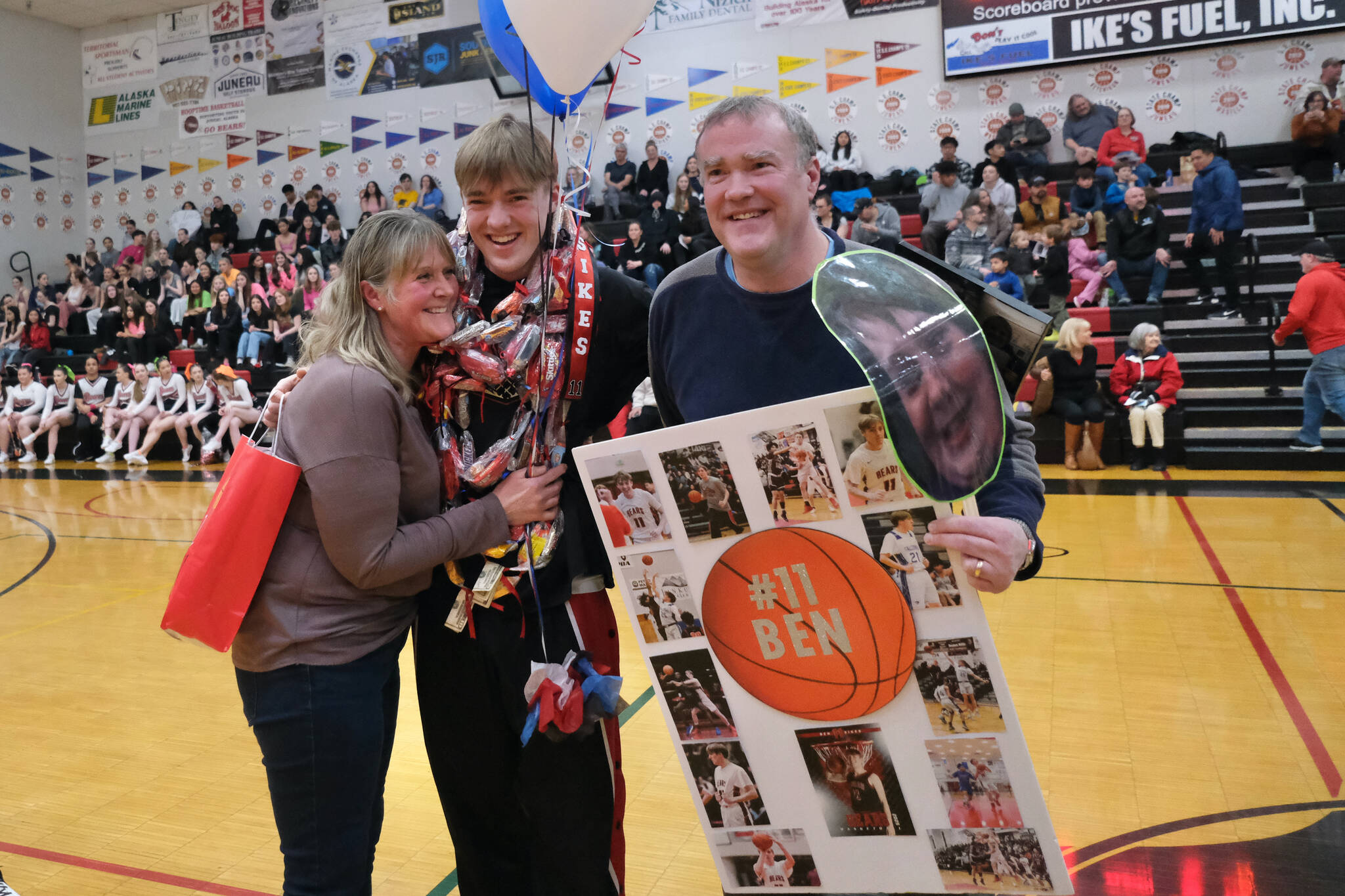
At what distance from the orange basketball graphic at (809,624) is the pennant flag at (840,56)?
522 inches

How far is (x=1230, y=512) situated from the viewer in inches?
233

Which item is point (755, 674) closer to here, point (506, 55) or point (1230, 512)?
point (506, 55)

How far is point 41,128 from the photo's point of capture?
1716cm

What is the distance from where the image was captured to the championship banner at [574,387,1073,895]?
1104 millimetres

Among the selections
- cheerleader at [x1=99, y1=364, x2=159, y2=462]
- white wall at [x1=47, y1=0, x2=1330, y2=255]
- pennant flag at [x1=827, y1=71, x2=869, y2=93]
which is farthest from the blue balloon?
pennant flag at [x1=827, y1=71, x2=869, y2=93]

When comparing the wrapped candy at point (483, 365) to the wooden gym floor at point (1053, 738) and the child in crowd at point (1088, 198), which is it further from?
the child in crowd at point (1088, 198)

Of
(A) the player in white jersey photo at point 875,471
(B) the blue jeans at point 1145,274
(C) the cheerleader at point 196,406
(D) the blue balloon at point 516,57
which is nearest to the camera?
(A) the player in white jersey photo at point 875,471

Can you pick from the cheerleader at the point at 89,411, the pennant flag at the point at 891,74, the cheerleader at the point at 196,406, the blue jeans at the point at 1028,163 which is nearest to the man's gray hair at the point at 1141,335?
the blue jeans at the point at 1028,163

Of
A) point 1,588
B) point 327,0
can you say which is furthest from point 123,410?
point 327,0

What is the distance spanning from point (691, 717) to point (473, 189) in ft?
3.09

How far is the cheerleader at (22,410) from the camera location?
39.2 feet

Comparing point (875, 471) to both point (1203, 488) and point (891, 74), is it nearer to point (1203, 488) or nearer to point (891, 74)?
point (1203, 488)

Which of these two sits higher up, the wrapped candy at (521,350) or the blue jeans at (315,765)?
the wrapped candy at (521,350)

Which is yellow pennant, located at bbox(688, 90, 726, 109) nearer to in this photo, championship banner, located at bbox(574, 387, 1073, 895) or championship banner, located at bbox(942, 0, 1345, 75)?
championship banner, located at bbox(942, 0, 1345, 75)
